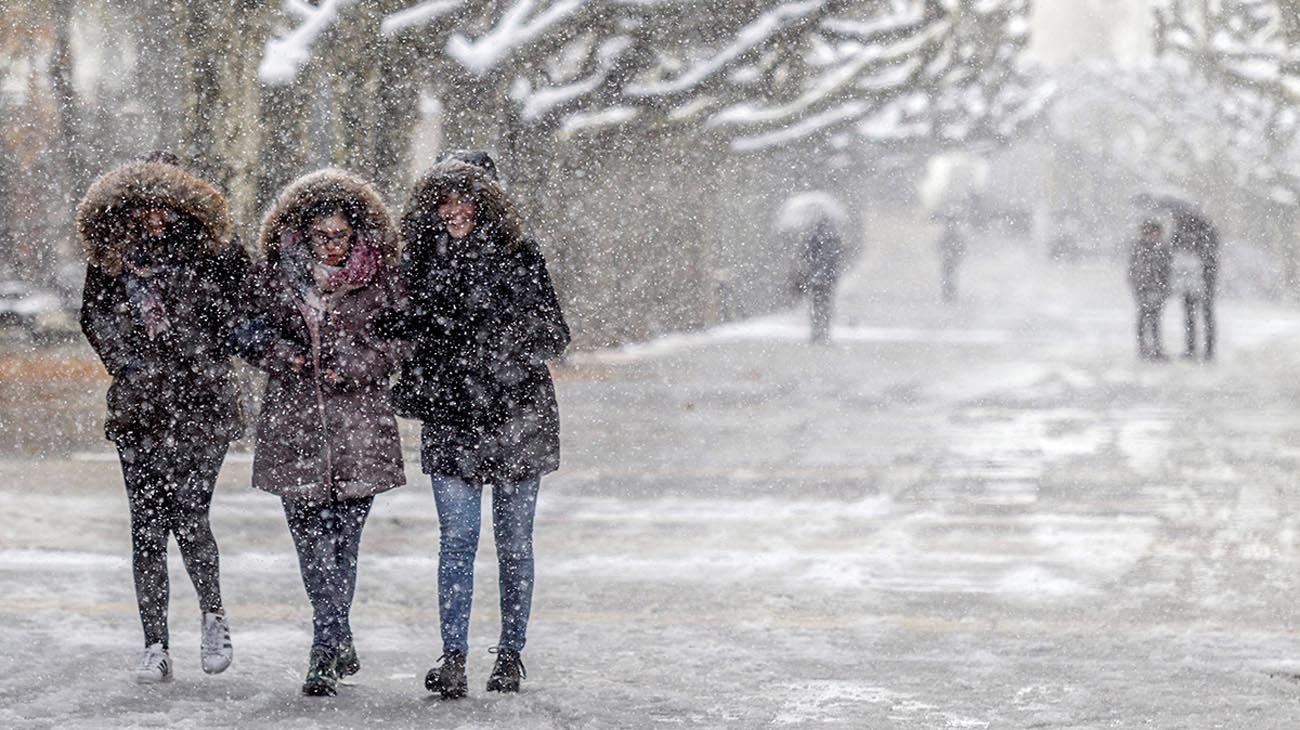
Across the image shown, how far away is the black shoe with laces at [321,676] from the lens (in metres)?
6.21

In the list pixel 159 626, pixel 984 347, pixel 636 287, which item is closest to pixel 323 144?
pixel 636 287

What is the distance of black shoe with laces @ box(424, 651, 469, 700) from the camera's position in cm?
615

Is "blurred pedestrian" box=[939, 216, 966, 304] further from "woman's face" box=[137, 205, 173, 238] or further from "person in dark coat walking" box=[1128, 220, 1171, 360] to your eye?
A: "woman's face" box=[137, 205, 173, 238]

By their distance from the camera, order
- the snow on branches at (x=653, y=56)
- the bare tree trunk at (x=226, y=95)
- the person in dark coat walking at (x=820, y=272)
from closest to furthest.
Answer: the bare tree trunk at (x=226, y=95), the snow on branches at (x=653, y=56), the person in dark coat walking at (x=820, y=272)

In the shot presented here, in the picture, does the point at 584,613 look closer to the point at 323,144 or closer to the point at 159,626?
the point at 159,626

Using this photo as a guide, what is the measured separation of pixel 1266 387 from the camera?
18234 millimetres

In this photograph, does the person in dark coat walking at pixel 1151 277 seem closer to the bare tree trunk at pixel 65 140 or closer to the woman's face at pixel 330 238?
the bare tree trunk at pixel 65 140

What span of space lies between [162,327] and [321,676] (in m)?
1.08

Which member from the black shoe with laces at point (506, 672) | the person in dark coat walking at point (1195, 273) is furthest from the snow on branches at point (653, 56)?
the black shoe with laces at point (506, 672)

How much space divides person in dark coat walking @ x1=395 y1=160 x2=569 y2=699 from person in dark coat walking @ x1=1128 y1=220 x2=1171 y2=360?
16.3m

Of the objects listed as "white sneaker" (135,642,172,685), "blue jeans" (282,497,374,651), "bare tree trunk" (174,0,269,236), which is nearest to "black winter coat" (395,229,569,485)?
"blue jeans" (282,497,374,651)

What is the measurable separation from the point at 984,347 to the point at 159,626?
18.8 meters

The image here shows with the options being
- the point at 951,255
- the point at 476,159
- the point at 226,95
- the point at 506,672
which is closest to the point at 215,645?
the point at 506,672

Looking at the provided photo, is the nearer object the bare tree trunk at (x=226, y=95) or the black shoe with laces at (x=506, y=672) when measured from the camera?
the black shoe with laces at (x=506, y=672)
